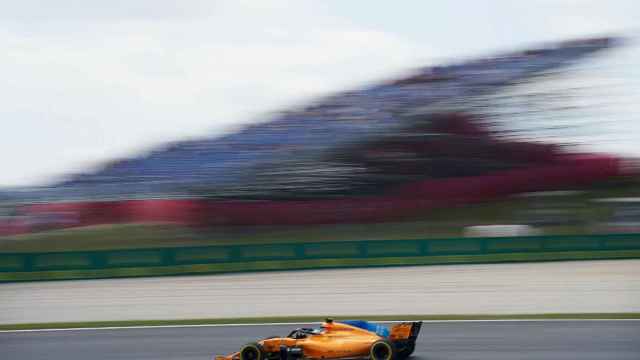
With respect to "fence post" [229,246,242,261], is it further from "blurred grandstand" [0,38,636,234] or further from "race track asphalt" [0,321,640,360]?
"blurred grandstand" [0,38,636,234]

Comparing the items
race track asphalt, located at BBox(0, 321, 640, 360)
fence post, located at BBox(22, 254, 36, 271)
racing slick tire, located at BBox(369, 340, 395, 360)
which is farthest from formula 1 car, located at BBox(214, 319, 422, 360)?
fence post, located at BBox(22, 254, 36, 271)

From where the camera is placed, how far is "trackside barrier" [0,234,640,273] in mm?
24562

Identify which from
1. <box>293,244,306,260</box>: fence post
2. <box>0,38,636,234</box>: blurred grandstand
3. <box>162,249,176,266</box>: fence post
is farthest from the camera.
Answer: <box>0,38,636,234</box>: blurred grandstand

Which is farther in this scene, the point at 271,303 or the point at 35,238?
the point at 35,238

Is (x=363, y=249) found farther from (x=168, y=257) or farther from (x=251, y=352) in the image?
(x=251, y=352)

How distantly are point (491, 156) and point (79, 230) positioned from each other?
18.0m

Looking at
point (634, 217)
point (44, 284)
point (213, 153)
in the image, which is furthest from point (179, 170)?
point (634, 217)

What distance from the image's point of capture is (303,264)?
981 inches

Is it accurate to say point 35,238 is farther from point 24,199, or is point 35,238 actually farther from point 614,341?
point 614,341

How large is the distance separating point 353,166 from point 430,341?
2358cm

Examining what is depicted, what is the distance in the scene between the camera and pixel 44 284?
2403cm

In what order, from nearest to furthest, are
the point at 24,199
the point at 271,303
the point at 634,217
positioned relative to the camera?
the point at 271,303 → the point at 634,217 → the point at 24,199

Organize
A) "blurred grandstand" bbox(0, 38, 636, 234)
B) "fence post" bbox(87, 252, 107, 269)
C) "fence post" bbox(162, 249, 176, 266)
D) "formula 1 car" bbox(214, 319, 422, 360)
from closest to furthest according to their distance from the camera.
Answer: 1. "formula 1 car" bbox(214, 319, 422, 360)
2. "fence post" bbox(87, 252, 107, 269)
3. "fence post" bbox(162, 249, 176, 266)
4. "blurred grandstand" bbox(0, 38, 636, 234)

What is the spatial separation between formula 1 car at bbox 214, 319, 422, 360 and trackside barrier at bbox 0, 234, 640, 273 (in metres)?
13.6
